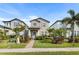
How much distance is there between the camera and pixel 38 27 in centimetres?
978

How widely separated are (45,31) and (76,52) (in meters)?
1.13

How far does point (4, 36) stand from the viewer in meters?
9.66

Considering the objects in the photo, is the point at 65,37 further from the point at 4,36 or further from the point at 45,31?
the point at 4,36

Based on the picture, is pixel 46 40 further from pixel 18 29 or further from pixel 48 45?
pixel 18 29

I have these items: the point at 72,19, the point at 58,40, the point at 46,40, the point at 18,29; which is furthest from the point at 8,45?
the point at 72,19

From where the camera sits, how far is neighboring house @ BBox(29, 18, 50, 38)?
377 inches

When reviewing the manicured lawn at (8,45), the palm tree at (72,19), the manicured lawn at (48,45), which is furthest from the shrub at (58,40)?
the manicured lawn at (8,45)

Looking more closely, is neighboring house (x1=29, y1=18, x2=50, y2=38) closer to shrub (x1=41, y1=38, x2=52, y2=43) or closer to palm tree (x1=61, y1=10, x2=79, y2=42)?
shrub (x1=41, y1=38, x2=52, y2=43)

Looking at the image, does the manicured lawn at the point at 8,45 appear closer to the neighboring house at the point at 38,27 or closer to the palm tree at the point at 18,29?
the palm tree at the point at 18,29

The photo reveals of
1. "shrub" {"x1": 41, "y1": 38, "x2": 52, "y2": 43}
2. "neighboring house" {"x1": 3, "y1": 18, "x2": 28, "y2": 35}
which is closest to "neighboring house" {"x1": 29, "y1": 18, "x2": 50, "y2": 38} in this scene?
"shrub" {"x1": 41, "y1": 38, "x2": 52, "y2": 43}

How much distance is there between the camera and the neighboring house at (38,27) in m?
9.57

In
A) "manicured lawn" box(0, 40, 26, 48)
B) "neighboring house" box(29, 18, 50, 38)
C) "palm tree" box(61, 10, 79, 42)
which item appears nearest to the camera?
"palm tree" box(61, 10, 79, 42)

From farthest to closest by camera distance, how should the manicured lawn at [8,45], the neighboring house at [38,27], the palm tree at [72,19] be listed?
1. the manicured lawn at [8,45]
2. the neighboring house at [38,27]
3. the palm tree at [72,19]
